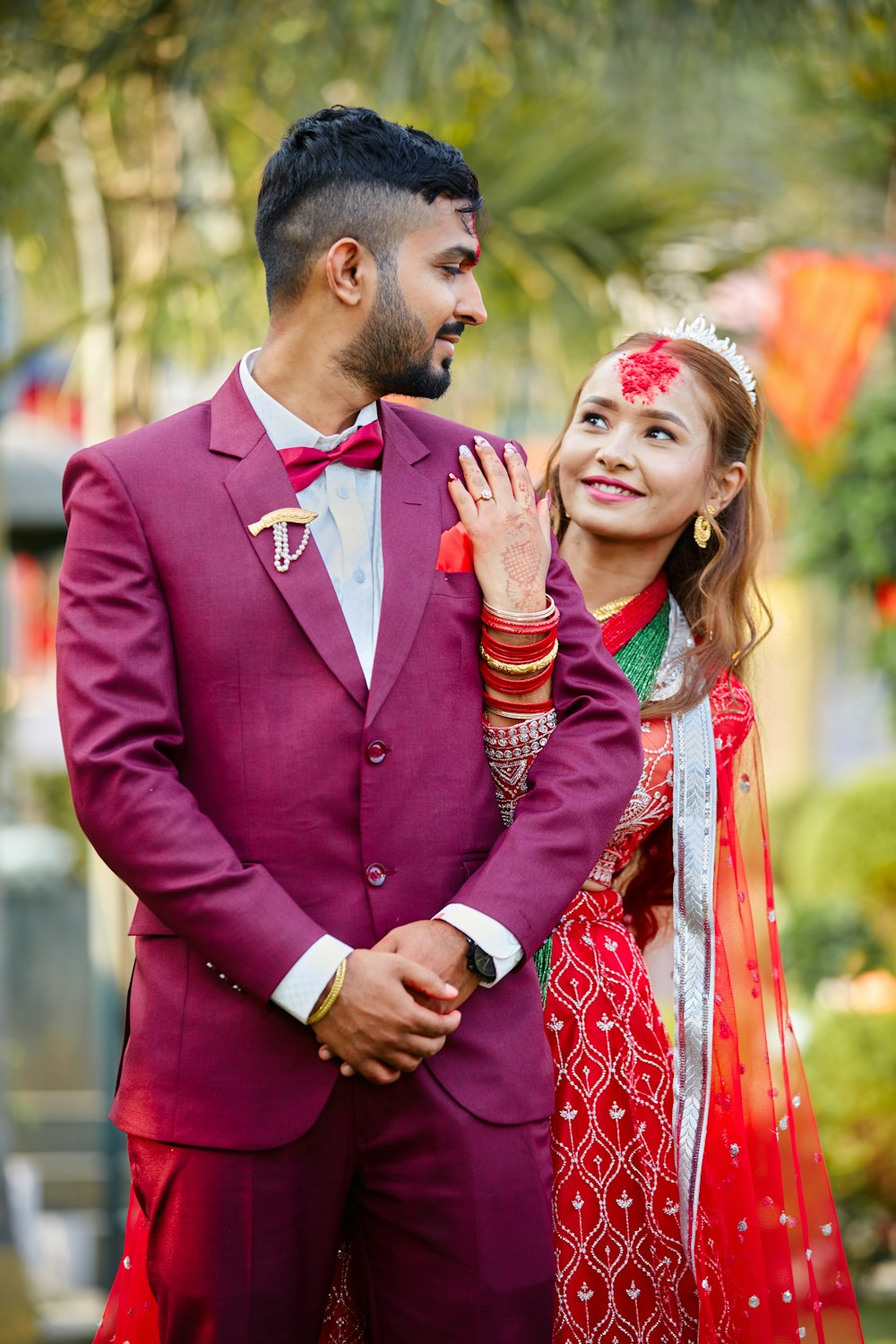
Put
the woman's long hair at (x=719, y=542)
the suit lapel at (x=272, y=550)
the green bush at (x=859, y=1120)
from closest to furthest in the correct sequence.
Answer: the suit lapel at (x=272, y=550)
the woman's long hair at (x=719, y=542)
the green bush at (x=859, y=1120)

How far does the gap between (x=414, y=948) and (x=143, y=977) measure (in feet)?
1.34

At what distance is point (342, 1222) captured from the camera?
84.0 inches

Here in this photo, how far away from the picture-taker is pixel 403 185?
2178mm

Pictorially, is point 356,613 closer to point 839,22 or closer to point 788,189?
point 839,22

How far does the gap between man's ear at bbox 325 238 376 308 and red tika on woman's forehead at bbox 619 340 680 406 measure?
0.79 m

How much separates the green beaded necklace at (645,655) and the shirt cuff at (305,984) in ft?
2.48

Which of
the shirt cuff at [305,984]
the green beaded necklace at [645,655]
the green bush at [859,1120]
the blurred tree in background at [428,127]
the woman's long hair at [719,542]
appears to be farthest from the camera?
the green bush at [859,1120]

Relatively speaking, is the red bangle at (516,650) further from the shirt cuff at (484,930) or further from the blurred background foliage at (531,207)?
the blurred background foliage at (531,207)

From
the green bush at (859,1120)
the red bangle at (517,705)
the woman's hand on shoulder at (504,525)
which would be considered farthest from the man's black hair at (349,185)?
the green bush at (859,1120)

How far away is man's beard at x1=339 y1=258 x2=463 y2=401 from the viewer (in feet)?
7.09

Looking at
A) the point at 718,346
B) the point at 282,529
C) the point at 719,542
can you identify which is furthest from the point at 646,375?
the point at 282,529

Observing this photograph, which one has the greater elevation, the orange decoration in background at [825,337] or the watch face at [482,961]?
the orange decoration in background at [825,337]

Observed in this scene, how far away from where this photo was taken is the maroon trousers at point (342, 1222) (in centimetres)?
205

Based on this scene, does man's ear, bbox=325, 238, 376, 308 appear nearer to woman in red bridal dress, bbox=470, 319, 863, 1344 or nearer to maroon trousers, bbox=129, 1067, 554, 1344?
woman in red bridal dress, bbox=470, 319, 863, 1344
